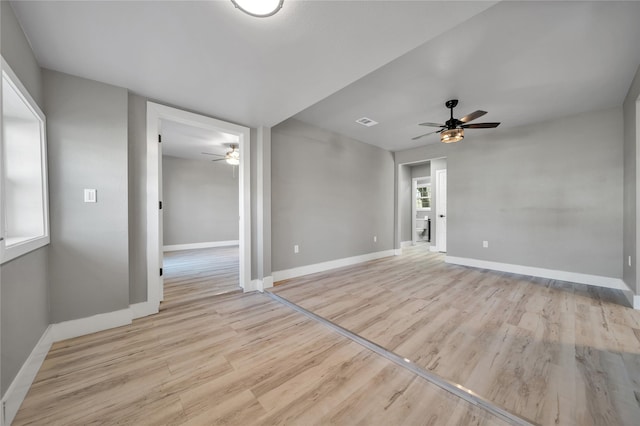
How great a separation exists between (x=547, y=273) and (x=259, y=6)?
522 centimetres

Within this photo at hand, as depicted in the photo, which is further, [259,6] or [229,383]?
[229,383]

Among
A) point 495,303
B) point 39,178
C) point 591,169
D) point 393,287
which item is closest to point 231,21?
point 39,178

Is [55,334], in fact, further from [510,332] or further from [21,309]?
[510,332]

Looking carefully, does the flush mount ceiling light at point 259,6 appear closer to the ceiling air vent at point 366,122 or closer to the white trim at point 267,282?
the ceiling air vent at point 366,122

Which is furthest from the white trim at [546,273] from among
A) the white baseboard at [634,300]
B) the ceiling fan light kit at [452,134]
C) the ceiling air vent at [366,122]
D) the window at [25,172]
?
the window at [25,172]

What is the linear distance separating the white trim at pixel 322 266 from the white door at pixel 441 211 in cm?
182

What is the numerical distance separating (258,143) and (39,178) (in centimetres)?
209

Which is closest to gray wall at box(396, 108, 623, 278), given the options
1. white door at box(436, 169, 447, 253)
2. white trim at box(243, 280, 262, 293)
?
white door at box(436, 169, 447, 253)

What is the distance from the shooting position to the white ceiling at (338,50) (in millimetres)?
1425

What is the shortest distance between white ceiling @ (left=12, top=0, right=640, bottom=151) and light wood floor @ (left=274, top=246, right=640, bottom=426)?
2.31 m

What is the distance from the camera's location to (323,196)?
163 inches

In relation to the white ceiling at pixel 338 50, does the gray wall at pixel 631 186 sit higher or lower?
lower

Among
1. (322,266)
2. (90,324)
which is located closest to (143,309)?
(90,324)

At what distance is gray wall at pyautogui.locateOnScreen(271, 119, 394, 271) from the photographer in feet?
11.8
